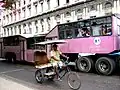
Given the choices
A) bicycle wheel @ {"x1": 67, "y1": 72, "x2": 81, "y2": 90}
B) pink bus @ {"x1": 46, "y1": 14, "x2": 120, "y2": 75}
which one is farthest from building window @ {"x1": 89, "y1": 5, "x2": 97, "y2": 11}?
bicycle wheel @ {"x1": 67, "y1": 72, "x2": 81, "y2": 90}

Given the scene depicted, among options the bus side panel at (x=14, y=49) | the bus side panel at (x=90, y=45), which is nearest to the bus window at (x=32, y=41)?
the bus side panel at (x=14, y=49)

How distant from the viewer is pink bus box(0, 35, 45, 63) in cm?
2354

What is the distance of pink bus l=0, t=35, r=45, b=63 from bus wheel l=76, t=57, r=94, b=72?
5.95 m

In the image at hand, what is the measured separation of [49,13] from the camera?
4722 cm

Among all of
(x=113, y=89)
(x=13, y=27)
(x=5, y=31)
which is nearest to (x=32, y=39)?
(x=113, y=89)

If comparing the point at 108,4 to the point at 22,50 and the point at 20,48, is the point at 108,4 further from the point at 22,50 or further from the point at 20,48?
the point at 22,50

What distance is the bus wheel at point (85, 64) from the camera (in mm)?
16891

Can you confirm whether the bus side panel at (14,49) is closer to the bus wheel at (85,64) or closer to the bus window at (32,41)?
the bus window at (32,41)

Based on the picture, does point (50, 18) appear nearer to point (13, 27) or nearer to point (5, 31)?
point (13, 27)

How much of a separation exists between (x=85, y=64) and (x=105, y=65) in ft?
5.71

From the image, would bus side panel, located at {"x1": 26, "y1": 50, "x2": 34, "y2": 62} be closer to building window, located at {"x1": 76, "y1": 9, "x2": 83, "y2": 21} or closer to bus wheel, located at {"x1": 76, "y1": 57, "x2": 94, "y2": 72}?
bus wheel, located at {"x1": 76, "y1": 57, "x2": 94, "y2": 72}

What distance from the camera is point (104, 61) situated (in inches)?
629

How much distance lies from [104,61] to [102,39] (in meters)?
1.39

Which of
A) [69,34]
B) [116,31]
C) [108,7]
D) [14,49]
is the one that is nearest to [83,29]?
[69,34]
